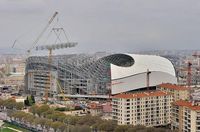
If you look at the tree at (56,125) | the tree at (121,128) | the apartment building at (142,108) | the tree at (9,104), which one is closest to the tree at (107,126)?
the tree at (121,128)

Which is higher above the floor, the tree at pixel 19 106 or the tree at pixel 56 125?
the tree at pixel 19 106

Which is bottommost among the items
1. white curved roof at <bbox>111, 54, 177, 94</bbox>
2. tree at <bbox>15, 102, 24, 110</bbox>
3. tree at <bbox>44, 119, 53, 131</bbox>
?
tree at <bbox>44, 119, 53, 131</bbox>

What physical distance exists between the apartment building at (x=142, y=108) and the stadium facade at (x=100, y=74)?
10612 mm

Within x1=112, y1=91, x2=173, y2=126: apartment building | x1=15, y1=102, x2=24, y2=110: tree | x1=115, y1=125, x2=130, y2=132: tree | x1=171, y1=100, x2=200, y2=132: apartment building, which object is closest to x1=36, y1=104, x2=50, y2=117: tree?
x1=15, y1=102, x2=24, y2=110: tree

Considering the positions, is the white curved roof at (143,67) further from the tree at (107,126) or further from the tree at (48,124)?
the tree at (107,126)

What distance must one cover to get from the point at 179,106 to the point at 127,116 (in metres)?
3.43

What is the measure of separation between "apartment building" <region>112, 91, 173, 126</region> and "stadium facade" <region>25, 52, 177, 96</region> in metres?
10.6

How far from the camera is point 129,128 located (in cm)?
2169

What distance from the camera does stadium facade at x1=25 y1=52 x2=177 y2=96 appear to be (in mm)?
38031

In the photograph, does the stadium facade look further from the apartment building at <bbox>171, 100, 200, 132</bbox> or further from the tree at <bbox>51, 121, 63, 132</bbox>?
the tree at <bbox>51, 121, 63, 132</bbox>

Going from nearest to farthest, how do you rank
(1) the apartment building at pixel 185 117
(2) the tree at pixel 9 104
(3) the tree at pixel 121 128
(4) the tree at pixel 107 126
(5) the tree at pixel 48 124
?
(1) the apartment building at pixel 185 117
(3) the tree at pixel 121 128
(4) the tree at pixel 107 126
(5) the tree at pixel 48 124
(2) the tree at pixel 9 104

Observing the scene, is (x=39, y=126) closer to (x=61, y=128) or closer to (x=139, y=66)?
(x=61, y=128)

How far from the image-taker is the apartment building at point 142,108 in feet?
83.5

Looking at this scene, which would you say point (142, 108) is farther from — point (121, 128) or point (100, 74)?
point (100, 74)
